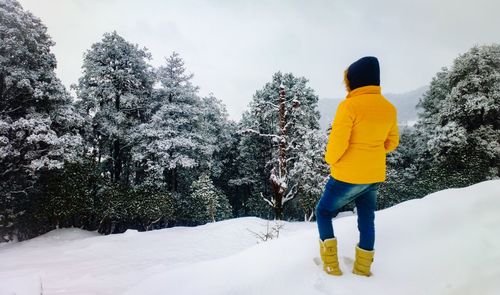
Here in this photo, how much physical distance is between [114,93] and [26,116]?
6.25m

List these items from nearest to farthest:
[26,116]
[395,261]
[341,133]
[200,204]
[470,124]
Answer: [341,133], [395,261], [26,116], [470,124], [200,204]

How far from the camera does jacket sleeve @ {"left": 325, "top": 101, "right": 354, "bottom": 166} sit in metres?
2.31

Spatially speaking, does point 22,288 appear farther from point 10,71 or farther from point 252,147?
point 252,147

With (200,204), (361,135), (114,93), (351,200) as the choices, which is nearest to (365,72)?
(361,135)

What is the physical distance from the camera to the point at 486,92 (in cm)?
1744

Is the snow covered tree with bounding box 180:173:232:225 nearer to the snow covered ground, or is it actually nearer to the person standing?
the snow covered ground

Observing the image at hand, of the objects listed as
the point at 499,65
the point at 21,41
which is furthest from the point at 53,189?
the point at 499,65

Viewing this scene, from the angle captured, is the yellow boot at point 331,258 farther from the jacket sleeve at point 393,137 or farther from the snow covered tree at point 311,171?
the snow covered tree at point 311,171

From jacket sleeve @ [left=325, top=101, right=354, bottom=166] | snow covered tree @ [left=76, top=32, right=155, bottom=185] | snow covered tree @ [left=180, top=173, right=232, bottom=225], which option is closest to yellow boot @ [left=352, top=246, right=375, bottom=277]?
jacket sleeve @ [left=325, top=101, right=354, bottom=166]

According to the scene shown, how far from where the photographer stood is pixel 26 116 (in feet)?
42.4

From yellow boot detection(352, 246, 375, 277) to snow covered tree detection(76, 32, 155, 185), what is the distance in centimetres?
1808

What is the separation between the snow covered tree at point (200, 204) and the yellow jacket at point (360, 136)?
1629 centimetres

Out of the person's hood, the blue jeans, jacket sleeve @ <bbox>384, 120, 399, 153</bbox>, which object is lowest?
the blue jeans

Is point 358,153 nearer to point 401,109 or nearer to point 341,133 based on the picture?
point 341,133
